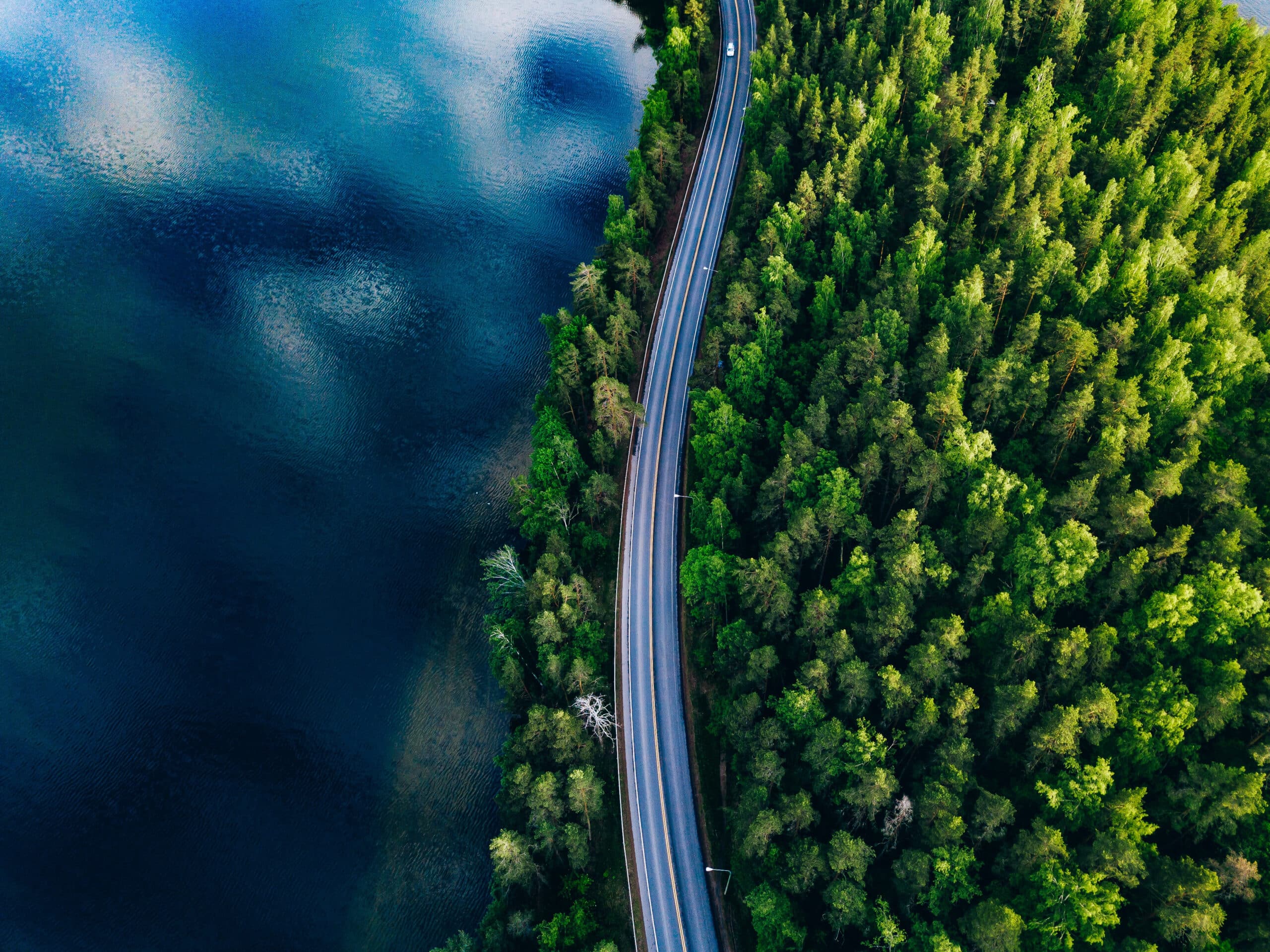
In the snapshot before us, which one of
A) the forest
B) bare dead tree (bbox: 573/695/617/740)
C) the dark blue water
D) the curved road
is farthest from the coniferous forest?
the dark blue water

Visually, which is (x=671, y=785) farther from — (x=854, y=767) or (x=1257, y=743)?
(x=1257, y=743)

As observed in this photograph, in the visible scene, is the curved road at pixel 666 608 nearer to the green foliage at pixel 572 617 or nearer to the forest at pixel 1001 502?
the green foliage at pixel 572 617

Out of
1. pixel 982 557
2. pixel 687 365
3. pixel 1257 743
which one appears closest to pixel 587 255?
pixel 687 365

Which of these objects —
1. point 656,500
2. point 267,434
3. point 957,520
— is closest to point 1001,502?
point 957,520

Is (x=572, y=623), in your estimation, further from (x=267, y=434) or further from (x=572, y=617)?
(x=267, y=434)

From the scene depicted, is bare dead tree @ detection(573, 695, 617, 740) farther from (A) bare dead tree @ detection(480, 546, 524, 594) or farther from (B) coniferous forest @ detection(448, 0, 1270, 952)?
(A) bare dead tree @ detection(480, 546, 524, 594)

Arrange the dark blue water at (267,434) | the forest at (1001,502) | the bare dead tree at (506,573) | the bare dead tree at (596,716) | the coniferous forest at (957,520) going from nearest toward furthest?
the forest at (1001,502) < the coniferous forest at (957,520) < the bare dead tree at (596,716) < the dark blue water at (267,434) < the bare dead tree at (506,573)

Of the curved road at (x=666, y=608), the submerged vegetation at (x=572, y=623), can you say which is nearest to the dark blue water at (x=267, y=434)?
the submerged vegetation at (x=572, y=623)
